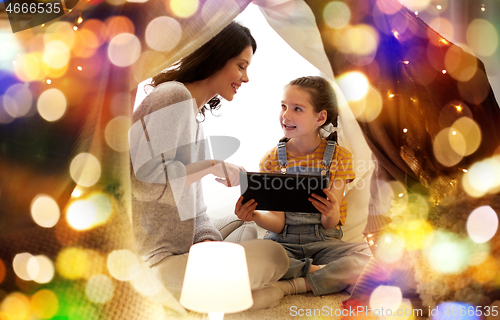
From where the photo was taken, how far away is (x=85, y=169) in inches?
35.9

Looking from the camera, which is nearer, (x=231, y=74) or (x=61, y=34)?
(x=61, y=34)

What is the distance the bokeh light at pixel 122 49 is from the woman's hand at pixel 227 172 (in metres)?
0.39

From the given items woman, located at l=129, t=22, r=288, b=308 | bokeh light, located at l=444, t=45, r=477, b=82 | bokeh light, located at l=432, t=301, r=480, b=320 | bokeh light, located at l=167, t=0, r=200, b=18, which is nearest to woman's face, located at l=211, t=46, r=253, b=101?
woman, located at l=129, t=22, r=288, b=308

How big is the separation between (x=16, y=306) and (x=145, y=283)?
11.5 inches

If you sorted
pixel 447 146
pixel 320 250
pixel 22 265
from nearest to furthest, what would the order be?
pixel 22 265 < pixel 447 146 < pixel 320 250

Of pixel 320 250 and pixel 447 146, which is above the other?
pixel 447 146

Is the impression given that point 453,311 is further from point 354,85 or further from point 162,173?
point 162,173

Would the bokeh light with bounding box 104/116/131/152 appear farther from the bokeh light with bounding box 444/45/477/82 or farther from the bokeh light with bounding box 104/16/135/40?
the bokeh light with bounding box 444/45/477/82

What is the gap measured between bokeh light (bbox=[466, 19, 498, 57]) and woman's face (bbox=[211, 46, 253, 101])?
0.77 meters

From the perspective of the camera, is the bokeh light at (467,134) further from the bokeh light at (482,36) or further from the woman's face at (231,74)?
the woman's face at (231,74)

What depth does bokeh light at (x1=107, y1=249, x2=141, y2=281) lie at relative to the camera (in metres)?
0.87

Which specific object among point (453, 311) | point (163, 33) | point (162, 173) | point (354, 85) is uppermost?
point (163, 33)

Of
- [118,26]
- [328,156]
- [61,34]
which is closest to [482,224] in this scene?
[328,156]

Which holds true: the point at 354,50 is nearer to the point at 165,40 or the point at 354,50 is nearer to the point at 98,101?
the point at 165,40
